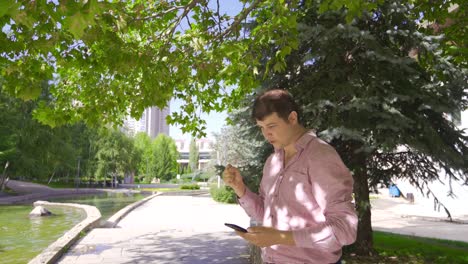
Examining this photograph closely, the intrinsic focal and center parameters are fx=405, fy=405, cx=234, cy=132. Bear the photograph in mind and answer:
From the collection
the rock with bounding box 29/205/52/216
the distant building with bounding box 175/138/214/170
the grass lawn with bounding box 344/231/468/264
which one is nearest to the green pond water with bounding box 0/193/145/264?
the rock with bounding box 29/205/52/216

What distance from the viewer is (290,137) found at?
207 cm

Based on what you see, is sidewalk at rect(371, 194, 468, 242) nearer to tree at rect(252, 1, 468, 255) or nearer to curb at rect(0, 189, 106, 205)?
tree at rect(252, 1, 468, 255)

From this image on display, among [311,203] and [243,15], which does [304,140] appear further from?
[243,15]

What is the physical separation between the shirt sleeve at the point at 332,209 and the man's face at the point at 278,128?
0.86 feet

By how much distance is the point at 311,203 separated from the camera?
1.93 meters

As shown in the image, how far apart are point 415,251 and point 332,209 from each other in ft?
28.9

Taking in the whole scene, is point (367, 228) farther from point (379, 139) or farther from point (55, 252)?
point (55, 252)

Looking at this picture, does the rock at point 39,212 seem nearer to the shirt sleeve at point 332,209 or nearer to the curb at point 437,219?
the curb at point 437,219

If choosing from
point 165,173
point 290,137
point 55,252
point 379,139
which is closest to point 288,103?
point 290,137

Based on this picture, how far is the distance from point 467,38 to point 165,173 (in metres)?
80.8

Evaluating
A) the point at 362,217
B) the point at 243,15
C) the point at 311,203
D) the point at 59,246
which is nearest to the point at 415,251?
the point at 362,217

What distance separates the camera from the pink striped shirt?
175 cm

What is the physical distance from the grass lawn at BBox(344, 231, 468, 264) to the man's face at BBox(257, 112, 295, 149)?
6.89 metres

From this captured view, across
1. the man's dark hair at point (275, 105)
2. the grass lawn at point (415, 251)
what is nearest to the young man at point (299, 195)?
the man's dark hair at point (275, 105)
